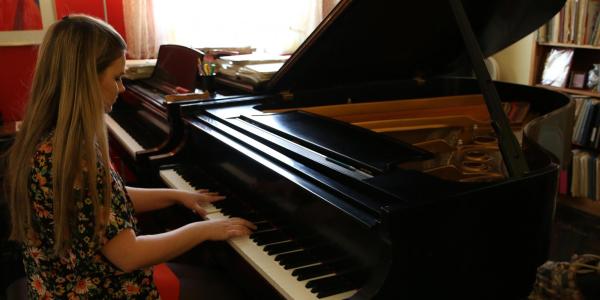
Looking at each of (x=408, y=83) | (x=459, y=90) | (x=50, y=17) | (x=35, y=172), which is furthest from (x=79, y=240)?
(x=50, y=17)

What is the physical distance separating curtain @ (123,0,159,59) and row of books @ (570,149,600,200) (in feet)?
11.2

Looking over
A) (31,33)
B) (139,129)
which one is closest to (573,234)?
(139,129)

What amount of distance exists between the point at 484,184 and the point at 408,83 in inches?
60.1

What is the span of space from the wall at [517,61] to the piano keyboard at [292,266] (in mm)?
3366

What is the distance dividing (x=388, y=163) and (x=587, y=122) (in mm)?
2970

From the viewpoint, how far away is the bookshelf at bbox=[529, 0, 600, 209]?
11.9 feet

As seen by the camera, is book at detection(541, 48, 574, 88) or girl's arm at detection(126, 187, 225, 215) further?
book at detection(541, 48, 574, 88)

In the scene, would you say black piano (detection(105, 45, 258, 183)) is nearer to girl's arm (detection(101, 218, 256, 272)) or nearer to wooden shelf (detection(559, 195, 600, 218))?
girl's arm (detection(101, 218, 256, 272))

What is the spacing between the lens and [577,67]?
3.98 metres

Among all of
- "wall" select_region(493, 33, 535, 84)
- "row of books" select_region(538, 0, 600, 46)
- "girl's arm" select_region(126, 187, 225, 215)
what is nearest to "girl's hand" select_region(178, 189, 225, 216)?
"girl's arm" select_region(126, 187, 225, 215)

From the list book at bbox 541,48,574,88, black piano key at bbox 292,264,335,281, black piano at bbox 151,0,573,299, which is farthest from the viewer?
book at bbox 541,48,574,88

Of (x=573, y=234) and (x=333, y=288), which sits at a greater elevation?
(x=333, y=288)

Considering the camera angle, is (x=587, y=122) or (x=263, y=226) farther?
(x=587, y=122)

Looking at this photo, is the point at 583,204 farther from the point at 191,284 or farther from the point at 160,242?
the point at 160,242
